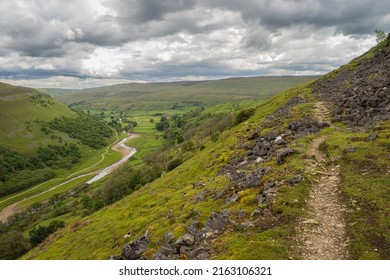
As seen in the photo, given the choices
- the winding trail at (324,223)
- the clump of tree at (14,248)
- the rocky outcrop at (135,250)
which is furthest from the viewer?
the clump of tree at (14,248)

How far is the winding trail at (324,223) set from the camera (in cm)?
2067

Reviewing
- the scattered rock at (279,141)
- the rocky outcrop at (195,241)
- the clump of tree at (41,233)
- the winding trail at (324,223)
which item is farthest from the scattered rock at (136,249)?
the clump of tree at (41,233)

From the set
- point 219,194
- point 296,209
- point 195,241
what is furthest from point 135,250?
point 296,209

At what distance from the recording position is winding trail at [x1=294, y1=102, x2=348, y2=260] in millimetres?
20672

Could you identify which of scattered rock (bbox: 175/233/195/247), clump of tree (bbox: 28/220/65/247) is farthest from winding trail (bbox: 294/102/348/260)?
clump of tree (bbox: 28/220/65/247)

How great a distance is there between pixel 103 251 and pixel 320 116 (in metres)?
52.3

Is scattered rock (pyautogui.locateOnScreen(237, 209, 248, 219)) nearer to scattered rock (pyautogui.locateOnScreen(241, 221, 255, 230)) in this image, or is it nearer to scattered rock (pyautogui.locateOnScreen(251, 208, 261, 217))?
scattered rock (pyautogui.locateOnScreen(251, 208, 261, 217))

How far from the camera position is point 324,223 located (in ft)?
78.5

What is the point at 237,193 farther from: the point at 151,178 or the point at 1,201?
the point at 1,201

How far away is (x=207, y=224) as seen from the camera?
29.4m

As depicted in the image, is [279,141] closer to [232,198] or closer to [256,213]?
[232,198]

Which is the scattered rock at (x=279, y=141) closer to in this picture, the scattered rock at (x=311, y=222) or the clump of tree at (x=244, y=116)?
the scattered rock at (x=311, y=222)

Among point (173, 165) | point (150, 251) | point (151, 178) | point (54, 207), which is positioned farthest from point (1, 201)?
point (150, 251)

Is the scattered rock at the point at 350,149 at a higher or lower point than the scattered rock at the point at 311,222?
higher
